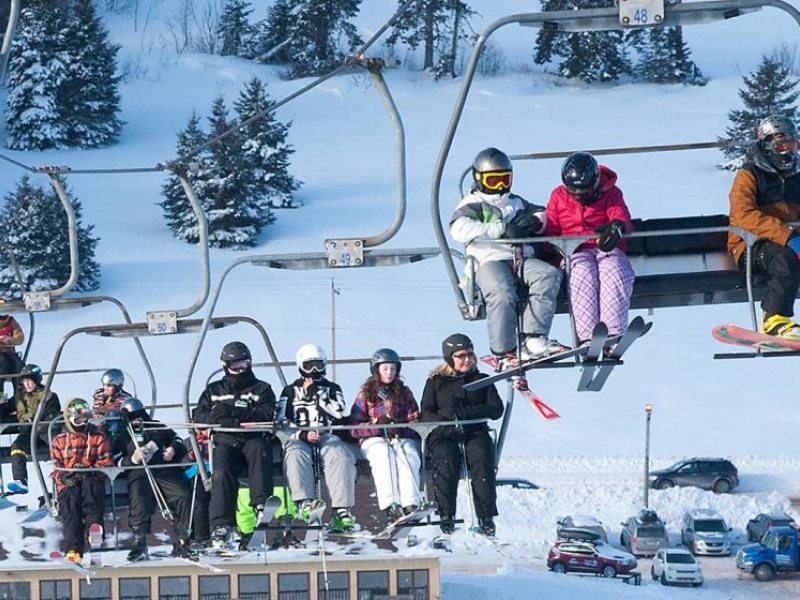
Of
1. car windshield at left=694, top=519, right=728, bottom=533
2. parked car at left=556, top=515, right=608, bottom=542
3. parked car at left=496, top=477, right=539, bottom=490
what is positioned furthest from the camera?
parked car at left=496, top=477, right=539, bottom=490

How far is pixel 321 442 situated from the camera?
13.1m

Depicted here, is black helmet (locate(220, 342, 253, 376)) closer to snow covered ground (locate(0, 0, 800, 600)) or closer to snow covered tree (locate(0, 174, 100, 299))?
snow covered ground (locate(0, 0, 800, 600))

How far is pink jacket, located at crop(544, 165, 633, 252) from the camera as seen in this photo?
11.5 metres

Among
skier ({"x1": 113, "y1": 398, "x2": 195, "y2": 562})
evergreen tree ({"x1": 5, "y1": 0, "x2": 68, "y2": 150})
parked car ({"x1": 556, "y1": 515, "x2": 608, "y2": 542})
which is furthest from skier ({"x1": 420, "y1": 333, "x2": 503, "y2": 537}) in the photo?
evergreen tree ({"x1": 5, "y1": 0, "x2": 68, "y2": 150})

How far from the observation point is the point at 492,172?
38.3ft

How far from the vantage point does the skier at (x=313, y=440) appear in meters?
12.9

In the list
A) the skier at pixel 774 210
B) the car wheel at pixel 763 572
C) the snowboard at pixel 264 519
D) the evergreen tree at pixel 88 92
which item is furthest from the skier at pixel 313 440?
the evergreen tree at pixel 88 92

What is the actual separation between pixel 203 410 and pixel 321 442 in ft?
2.97

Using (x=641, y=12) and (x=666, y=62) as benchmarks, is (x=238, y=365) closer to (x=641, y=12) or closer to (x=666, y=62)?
(x=641, y=12)

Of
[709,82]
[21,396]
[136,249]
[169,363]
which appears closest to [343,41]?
[709,82]

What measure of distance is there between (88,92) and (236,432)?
5905 centimetres

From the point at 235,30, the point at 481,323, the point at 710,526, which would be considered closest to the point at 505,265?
the point at 710,526

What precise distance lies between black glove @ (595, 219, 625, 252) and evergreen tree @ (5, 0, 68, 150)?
5923cm

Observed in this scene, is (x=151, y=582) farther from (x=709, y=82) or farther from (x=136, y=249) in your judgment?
(x=709, y=82)
